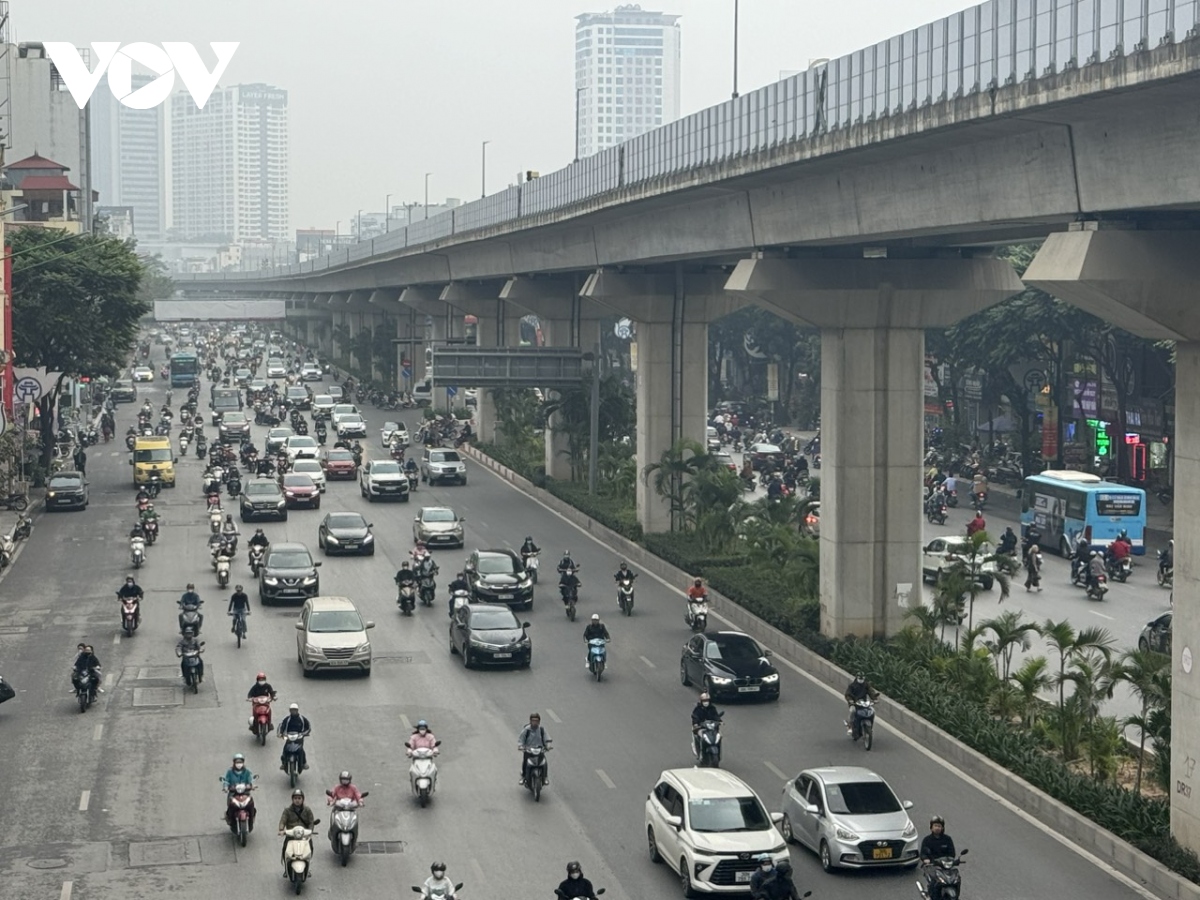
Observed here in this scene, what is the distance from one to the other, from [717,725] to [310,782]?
6330 millimetres

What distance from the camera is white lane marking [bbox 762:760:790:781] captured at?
3008 centimetres

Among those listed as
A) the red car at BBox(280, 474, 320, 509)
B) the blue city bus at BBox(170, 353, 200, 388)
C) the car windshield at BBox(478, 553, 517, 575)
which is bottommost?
the car windshield at BBox(478, 553, 517, 575)

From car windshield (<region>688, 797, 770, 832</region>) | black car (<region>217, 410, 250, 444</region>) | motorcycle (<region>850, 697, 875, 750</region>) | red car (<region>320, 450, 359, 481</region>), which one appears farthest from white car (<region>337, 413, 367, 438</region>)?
car windshield (<region>688, 797, 770, 832</region>)

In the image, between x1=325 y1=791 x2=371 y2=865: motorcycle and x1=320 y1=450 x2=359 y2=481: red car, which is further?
x1=320 y1=450 x2=359 y2=481: red car

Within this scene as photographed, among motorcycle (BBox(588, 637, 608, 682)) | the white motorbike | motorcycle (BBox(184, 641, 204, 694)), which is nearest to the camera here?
motorcycle (BBox(184, 641, 204, 694))

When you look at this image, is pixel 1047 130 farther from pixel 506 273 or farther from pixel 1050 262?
pixel 506 273

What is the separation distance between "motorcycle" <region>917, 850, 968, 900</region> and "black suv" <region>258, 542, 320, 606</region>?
85.7 feet

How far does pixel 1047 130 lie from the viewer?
28250mm

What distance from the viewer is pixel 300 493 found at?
67.4 metres

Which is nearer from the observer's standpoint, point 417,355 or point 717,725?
point 717,725

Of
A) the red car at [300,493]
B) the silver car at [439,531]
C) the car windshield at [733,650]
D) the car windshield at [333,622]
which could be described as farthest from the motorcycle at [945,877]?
the red car at [300,493]

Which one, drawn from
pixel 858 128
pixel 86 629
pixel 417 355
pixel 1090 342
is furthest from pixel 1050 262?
pixel 417 355

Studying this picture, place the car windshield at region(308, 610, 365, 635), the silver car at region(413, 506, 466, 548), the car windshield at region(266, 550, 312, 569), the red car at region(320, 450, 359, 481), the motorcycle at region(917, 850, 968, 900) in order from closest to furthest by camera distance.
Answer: the motorcycle at region(917, 850, 968, 900), the car windshield at region(308, 610, 365, 635), the car windshield at region(266, 550, 312, 569), the silver car at region(413, 506, 466, 548), the red car at region(320, 450, 359, 481)

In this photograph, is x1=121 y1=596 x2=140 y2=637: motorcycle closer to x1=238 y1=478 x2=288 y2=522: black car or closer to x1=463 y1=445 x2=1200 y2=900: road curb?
x1=463 y1=445 x2=1200 y2=900: road curb
